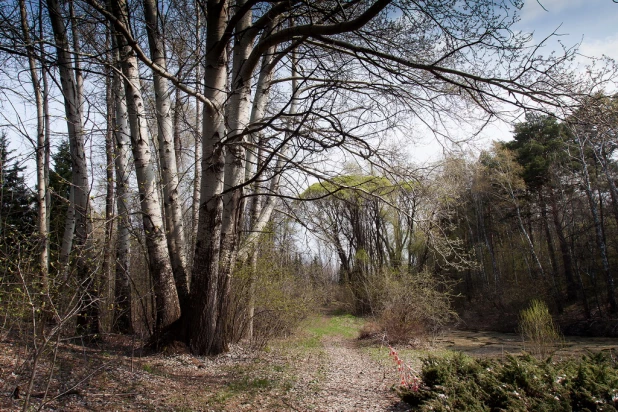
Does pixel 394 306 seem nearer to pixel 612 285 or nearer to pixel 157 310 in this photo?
pixel 157 310

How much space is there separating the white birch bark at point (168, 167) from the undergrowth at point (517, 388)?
347 cm

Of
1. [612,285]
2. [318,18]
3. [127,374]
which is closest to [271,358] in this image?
[127,374]

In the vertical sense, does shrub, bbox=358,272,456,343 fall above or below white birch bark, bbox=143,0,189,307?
below

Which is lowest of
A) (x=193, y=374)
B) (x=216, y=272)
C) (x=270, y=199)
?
(x=193, y=374)

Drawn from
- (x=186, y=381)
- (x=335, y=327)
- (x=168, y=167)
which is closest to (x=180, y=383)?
(x=186, y=381)

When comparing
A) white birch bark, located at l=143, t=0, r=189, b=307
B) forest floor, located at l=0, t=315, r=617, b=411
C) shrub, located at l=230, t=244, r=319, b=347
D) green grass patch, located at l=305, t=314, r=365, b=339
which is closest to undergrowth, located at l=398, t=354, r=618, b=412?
forest floor, located at l=0, t=315, r=617, b=411

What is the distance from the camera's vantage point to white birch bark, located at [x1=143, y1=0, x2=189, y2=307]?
580cm

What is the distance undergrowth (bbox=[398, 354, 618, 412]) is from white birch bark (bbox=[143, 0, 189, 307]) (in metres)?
3.47

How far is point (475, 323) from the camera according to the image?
20312 mm

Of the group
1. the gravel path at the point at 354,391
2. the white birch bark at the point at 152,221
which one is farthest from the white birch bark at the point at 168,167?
the gravel path at the point at 354,391

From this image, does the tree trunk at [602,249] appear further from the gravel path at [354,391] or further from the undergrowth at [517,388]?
the undergrowth at [517,388]

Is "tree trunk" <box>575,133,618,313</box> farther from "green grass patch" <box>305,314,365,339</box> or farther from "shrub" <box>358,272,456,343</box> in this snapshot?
"green grass patch" <box>305,314,365,339</box>

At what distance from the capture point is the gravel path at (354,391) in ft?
14.3

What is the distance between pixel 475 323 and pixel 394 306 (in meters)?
10.7
